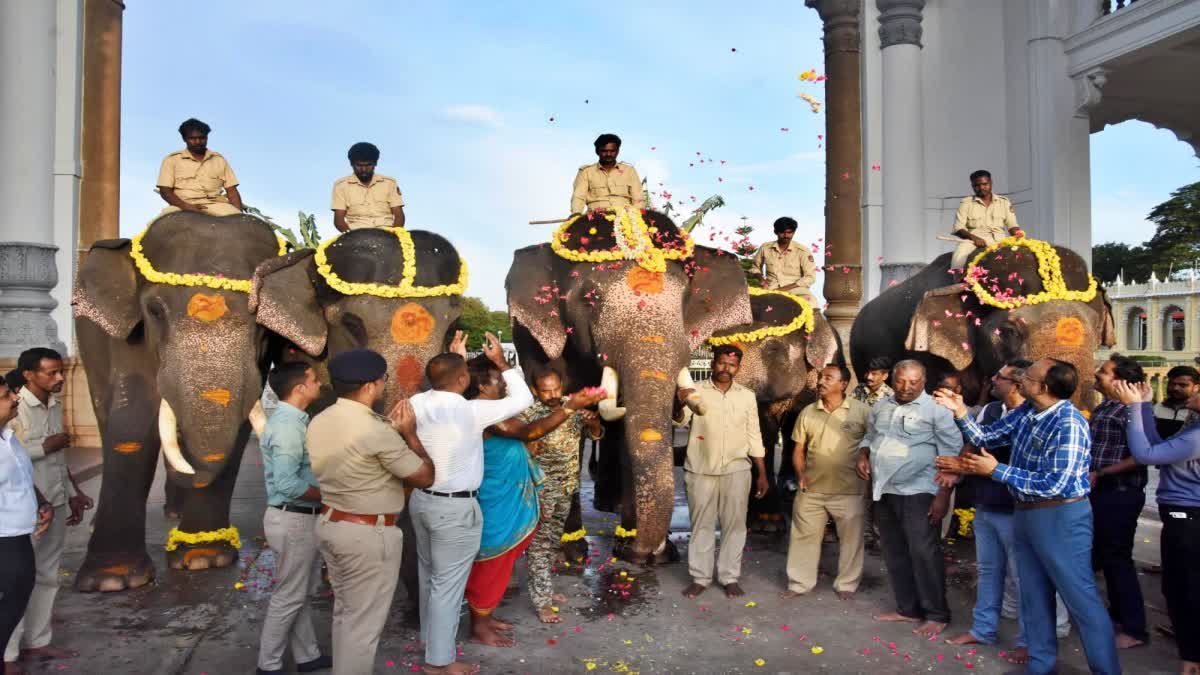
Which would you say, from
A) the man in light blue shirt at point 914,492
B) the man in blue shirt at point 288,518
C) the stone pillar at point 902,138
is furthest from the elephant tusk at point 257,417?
the stone pillar at point 902,138

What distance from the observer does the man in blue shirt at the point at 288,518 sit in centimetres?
455

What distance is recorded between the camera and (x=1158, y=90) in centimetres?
1564

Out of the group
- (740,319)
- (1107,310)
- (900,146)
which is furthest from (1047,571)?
(900,146)

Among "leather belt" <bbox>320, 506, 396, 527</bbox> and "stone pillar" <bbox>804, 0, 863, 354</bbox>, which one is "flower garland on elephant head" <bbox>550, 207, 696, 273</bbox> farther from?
"stone pillar" <bbox>804, 0, 863, 354</bbox>

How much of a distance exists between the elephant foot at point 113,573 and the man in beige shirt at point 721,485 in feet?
11.1

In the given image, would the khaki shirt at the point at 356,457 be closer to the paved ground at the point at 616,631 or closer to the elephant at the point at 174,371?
the paved ground at the point at 616,631

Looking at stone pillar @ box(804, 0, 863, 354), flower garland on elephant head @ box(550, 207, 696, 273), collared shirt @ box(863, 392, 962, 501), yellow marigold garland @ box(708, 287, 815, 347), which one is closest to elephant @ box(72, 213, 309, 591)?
flower garland on elephant head @ box(550, 207, 696, 273)

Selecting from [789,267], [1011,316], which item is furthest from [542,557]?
[789,267]

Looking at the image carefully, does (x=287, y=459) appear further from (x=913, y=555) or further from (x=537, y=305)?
(x=913, y=555)

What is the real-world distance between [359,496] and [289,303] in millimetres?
2555

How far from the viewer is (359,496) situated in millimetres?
4121

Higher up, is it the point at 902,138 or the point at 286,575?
the point at 902,138

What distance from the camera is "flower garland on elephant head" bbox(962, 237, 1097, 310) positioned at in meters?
7.34

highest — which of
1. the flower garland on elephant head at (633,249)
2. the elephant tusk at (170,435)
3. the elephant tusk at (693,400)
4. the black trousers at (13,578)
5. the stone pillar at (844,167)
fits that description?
the stone pillar at (844,167)
